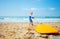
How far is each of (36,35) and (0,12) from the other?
0.60 metres

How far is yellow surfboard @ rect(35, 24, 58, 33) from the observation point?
1516mm

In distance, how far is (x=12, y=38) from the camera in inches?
59.6

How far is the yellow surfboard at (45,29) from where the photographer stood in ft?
4.98

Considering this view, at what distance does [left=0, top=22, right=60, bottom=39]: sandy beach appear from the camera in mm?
1549

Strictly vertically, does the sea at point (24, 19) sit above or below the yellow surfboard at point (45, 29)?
above

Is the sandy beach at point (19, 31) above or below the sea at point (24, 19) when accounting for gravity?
below

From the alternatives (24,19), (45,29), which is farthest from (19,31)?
(45,29)

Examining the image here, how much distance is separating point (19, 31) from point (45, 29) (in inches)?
14.3

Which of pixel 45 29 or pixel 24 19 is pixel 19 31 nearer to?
pixel 24 19

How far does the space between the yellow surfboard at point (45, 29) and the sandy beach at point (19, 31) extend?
0.06m

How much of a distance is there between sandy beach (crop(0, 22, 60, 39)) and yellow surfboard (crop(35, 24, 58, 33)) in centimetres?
6

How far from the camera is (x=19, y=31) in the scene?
1.58 metres

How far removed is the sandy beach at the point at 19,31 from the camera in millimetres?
1549

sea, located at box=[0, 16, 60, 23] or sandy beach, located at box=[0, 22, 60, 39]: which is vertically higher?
sea, located at box=[0, 16, 60, 23]
